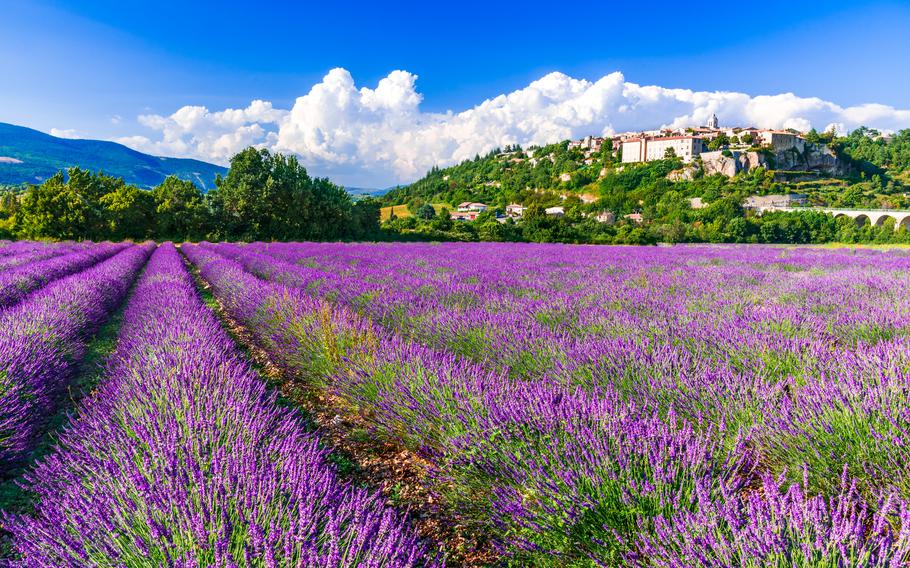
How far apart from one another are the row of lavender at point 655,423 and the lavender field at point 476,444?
0.05 feet

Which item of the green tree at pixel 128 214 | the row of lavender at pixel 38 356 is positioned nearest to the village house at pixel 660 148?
the green tree at pixel 128 214

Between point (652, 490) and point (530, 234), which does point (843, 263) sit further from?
point (530, 234)

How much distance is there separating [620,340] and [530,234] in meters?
32.2

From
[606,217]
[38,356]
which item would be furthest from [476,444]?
[606,217]

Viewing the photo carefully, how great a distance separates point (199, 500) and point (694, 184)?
316 ft

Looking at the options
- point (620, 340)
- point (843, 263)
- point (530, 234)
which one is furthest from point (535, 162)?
point (620, 340)

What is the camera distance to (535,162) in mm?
127250

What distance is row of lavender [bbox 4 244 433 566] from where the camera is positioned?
1092 millimetres

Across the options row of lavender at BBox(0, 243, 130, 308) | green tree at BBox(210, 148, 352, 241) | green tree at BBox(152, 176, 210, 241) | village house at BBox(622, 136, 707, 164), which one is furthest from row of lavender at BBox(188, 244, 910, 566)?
village house at BBox(622, 136, 707, 164)

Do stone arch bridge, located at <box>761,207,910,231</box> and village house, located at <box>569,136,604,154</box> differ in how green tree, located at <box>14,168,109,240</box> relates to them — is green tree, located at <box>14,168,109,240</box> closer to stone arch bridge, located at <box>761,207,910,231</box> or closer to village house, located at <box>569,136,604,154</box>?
stone arch bridge, located at <box>761,207,910,231</box>

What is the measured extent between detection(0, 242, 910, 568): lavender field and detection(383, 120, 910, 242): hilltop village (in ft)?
118

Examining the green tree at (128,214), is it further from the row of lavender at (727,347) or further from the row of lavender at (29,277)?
the row of lavender at (727,347)

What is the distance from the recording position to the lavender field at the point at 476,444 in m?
1.15

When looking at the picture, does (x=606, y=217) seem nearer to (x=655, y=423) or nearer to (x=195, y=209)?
(x=195, y=209)
